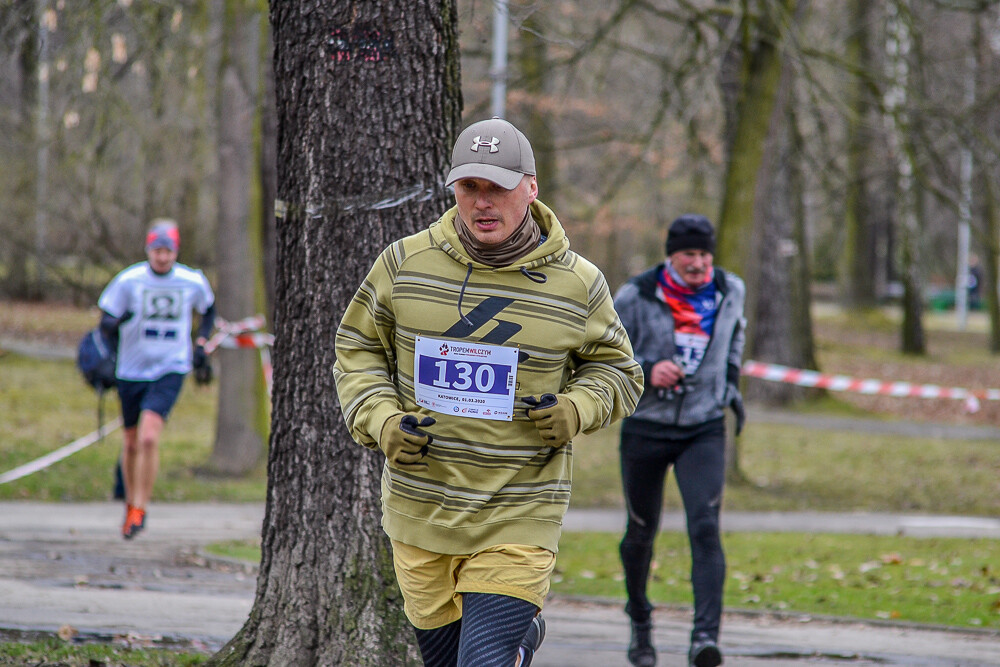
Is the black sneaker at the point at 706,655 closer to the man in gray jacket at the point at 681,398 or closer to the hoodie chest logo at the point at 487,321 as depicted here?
the man in gray jacket at the point at 681,398

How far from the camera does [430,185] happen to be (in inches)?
174

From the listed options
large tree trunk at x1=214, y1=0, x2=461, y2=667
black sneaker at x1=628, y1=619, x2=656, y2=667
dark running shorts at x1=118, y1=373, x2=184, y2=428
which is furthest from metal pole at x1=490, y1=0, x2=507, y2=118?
large tree trunk at x1=214, y1=0, x2=461, y2=667

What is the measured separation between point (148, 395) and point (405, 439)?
5.33 meters

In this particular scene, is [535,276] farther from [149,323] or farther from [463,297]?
[149,323]

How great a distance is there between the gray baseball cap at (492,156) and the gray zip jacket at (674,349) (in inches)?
93.1

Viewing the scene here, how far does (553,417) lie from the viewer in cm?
331

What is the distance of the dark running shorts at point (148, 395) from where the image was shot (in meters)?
8.13

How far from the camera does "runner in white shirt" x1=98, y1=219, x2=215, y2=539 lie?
8.09 metres

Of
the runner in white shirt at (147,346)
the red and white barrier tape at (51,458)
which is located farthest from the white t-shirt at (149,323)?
the red and white barrier tape at (51,458)

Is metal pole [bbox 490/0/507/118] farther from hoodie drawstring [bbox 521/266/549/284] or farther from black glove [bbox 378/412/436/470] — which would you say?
black glove [bbox 378/412/436/470]

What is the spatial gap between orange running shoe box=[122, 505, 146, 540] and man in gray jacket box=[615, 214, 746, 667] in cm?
387

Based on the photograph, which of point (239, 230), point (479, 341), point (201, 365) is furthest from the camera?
point (239, 230)

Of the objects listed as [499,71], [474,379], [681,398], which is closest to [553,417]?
[474,379]

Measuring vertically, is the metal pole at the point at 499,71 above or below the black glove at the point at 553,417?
above
